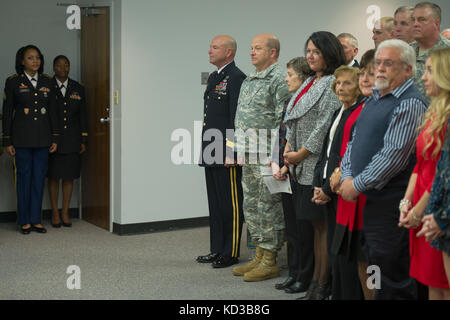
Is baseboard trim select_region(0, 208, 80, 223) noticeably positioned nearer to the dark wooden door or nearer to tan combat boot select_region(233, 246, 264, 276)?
the dark wooden door

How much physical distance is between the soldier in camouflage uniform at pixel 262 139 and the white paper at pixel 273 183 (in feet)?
0.32

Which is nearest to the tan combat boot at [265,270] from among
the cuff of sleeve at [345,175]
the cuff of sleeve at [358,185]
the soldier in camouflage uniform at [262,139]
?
the soldier in camouflage uniform at [262,139]

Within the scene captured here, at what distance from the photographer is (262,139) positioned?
156 inches

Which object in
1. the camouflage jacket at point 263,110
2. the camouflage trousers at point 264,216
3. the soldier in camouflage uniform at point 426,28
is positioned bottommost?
the camouflage trousers at point 264,216

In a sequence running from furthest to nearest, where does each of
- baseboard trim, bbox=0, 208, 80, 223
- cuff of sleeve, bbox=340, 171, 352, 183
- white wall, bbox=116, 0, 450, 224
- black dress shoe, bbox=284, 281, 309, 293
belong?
baseboard trim, bbox=0, 208, 80, 223, white wall, bbox=116, 0, 450, 224, black dress shoe, bbox=284, 281, 309, 293, cuff of sleeve, bbox=340, 171, 352, 183

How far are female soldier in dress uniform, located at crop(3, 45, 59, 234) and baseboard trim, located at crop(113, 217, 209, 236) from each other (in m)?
0.72

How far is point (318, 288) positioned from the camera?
3.41 meters

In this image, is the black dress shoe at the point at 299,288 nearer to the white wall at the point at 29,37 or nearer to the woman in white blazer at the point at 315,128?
the woman in white blazer at the point at 315,128

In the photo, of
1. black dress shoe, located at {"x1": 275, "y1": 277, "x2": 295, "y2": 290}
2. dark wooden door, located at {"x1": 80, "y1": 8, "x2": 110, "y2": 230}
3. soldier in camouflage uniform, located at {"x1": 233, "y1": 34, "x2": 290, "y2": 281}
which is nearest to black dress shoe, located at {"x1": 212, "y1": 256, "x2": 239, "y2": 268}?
soldier in camouflage uniform, located at {"x1": 233, "y1": 34, "x2": 290, "y2": 281}

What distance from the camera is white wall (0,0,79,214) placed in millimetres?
5930

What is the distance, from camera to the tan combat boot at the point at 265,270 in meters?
3.96

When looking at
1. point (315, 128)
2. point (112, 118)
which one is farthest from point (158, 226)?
point (315, 128)
